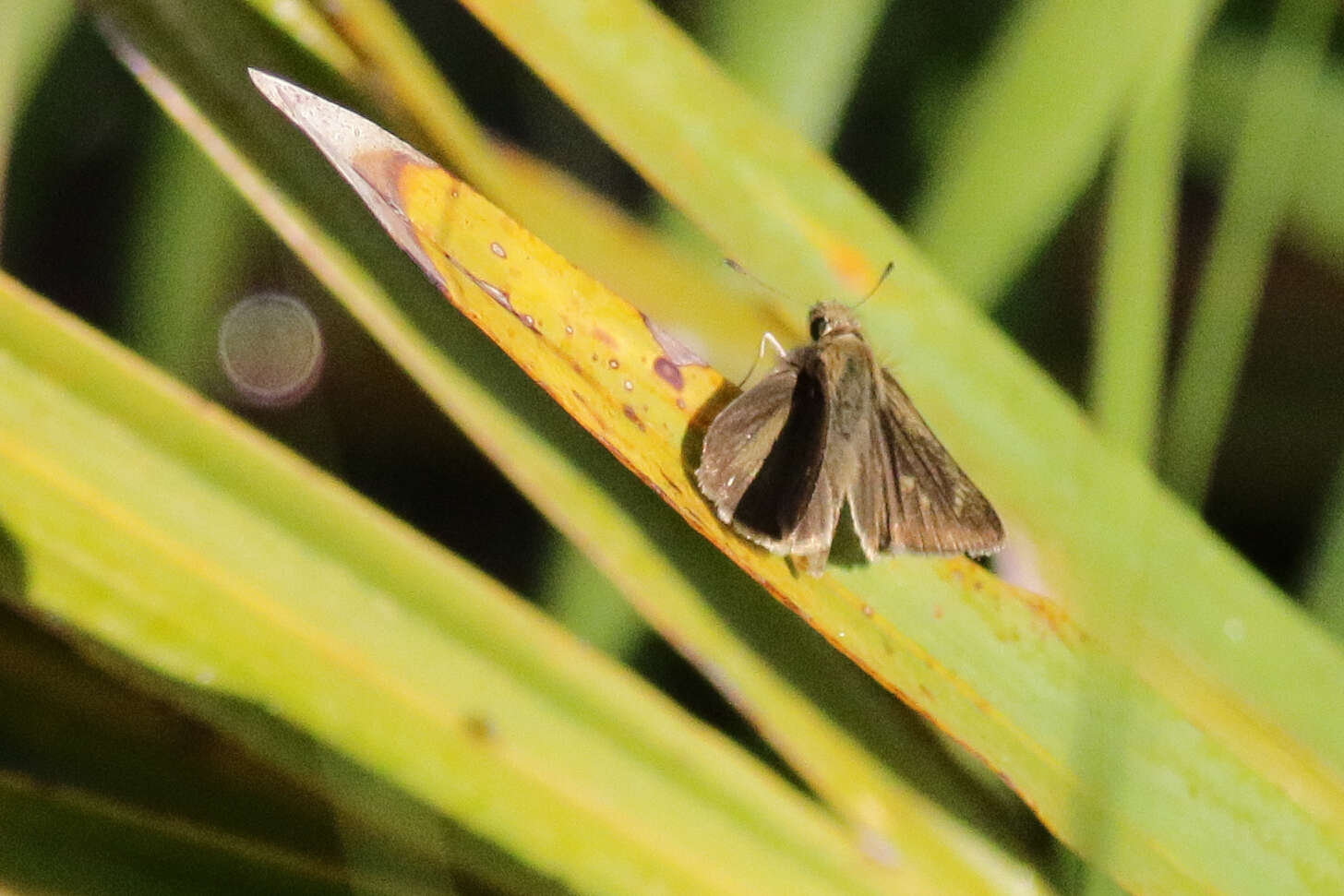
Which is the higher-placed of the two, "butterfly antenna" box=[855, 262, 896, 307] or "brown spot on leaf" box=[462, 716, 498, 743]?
"butterfly antenna" box=[855, 262, 896, 307]

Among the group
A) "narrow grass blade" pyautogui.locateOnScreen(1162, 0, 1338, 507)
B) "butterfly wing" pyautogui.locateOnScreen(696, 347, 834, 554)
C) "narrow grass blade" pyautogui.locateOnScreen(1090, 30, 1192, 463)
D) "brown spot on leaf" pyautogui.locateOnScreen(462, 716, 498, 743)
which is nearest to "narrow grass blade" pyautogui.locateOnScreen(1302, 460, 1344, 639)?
"narrow grass blade" pyautogui.locateOnScreen(1162, 0, 1338, 507)

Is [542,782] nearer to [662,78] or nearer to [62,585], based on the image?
[62,585]

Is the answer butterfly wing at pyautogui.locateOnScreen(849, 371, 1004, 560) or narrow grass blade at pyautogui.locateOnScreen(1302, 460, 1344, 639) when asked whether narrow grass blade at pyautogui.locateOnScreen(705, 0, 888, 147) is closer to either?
butterfly wing at pyautogui.locateOnScreen(849, 371, 1004, 560)

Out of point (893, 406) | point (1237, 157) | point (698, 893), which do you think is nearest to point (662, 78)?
point (893, 406)

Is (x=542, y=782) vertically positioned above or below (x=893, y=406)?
below

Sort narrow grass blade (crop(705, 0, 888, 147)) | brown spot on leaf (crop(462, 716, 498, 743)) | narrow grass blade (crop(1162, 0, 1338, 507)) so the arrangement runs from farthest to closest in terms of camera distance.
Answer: narrow grass blade (crop(705, 0, 888, 147)) → narrow grass blade (crop(1162, 0, 1338, 507)) → brown spot on leaf (crop(462, 716, 498, 743))

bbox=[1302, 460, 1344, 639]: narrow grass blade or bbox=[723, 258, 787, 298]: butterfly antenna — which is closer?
bbox=[723, 258, 787, 298]: butterfly antenna

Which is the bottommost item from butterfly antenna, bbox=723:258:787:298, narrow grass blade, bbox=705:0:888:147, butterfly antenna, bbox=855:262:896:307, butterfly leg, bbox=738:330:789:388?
butterfly leg, bbox=738:330:789:388

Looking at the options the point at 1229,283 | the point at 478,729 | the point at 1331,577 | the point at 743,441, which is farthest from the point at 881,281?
the point at 1331,577
